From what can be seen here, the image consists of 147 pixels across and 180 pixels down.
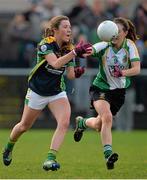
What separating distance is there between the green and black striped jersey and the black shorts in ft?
2.30

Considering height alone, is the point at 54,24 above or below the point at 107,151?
above

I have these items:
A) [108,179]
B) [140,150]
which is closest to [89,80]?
[140,150]

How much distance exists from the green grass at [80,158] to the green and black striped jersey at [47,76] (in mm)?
1045

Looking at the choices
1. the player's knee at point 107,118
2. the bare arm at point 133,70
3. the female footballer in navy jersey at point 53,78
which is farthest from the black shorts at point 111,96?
the female footballer in navy jersey at point 53,78

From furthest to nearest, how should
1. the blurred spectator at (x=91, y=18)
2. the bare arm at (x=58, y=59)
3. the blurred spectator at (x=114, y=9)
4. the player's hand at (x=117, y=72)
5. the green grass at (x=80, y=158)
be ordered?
the blurred spectator at (x=114, y=9), the blurred spectator at (x=91, y=18), the player's hand at (x=117, y=72), the bare arm at (x=58, y=59), the green grass at (x=80, y=158)

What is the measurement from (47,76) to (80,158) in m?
2.18

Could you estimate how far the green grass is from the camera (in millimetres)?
9852

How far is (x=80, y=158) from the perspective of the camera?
12.3 metres

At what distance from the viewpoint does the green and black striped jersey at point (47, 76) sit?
A: 34.3ft

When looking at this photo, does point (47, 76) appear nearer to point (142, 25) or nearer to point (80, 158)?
point (80, 158)

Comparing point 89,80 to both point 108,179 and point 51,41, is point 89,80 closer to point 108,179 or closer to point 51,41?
point 51,41

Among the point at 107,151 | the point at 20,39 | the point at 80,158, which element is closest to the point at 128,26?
the point at 107,151

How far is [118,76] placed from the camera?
10555mm

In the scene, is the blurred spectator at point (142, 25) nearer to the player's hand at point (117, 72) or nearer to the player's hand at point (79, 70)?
the player's hand at point (117, 72)
